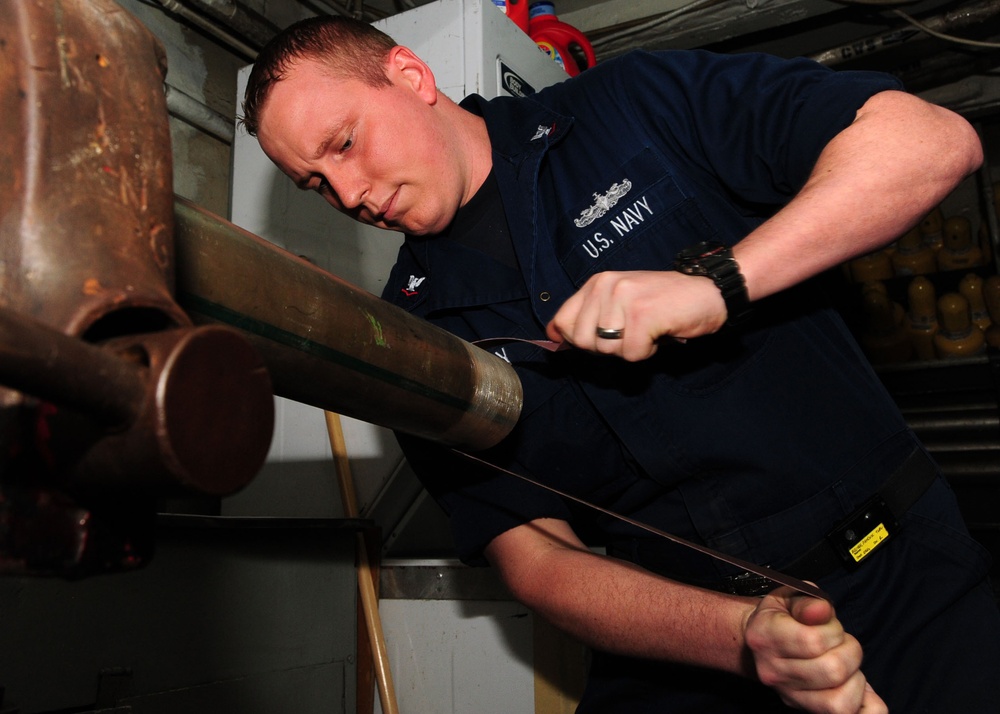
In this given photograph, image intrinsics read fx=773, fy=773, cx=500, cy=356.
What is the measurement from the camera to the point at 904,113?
2.53 ft

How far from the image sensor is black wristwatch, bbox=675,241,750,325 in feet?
2.40

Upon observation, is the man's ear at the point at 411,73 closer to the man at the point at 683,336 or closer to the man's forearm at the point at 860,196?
the man at the point at 683,336

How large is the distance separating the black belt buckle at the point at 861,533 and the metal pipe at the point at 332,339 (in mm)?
435

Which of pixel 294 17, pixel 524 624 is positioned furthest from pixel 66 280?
pixel 294 17

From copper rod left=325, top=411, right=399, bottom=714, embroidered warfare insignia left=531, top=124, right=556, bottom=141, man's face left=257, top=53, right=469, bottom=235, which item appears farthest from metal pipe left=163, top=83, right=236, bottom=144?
embroidered warfare insignia left=531, top=124, right=556, bottom=141

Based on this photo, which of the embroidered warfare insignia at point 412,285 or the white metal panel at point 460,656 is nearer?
the embroidered warfare insignia at point 412,285

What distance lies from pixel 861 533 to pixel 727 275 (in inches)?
15.2

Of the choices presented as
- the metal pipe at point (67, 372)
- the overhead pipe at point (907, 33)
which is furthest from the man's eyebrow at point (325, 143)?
the overhead pipe at point (907, 33)

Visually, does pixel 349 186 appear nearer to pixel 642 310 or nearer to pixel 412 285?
pixel 412 285

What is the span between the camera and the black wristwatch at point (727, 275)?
0.73 meters

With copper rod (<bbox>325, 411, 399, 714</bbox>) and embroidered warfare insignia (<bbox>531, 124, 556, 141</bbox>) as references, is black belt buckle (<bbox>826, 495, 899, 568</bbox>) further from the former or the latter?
copper rod (<bbox>325, 411, 399, 714</bbox>)

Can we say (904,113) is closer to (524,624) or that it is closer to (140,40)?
(140,40)

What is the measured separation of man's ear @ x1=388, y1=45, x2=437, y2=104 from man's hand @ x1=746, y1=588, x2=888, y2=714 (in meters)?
0.80

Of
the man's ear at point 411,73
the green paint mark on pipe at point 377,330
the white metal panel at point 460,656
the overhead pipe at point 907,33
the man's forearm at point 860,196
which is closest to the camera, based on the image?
the green paint mark on pipe at point 377,330
